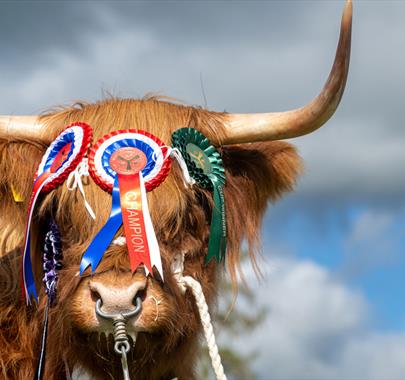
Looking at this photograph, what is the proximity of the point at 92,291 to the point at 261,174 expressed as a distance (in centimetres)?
198

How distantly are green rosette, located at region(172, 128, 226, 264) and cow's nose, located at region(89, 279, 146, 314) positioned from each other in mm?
1076

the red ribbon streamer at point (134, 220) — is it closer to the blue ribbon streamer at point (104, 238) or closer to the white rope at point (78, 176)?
the blue ribbon streamer at point (104, 238)

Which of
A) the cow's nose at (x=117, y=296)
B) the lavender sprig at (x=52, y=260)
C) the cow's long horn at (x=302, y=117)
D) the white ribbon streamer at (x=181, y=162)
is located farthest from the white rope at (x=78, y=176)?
the cow's long horn at (x=302, y=117)

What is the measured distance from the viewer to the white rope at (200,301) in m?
4.88

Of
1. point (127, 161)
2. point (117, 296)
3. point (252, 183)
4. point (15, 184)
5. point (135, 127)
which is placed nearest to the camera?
point (117, 296)

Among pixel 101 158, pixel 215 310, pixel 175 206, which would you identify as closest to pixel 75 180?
pixel 101 158

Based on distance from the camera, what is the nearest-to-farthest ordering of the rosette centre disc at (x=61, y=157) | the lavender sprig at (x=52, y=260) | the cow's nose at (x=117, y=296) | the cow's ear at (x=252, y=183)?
the cow's nose at (x=117, y=296) → the lavender sprig at (x=52, y=260) → the rosette centre disc at (x=61, y=157) → the cow's ear at (x=252, y=183)

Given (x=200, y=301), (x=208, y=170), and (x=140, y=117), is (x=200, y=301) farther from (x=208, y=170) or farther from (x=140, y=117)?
(x=140, y=117)

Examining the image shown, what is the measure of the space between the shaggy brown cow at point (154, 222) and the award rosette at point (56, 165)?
7 centimetres

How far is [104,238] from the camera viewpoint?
15.9 feet

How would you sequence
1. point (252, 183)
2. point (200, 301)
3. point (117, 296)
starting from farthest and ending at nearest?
point (252, 183) < point (200, 301) < point (117, 296)

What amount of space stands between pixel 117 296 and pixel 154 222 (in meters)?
0.78

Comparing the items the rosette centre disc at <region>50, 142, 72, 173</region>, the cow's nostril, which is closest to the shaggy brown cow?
the cow's nostril

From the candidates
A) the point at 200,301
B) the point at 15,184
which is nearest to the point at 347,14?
the point at 200,301
